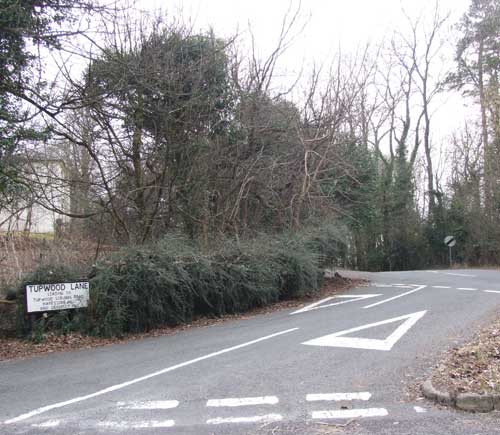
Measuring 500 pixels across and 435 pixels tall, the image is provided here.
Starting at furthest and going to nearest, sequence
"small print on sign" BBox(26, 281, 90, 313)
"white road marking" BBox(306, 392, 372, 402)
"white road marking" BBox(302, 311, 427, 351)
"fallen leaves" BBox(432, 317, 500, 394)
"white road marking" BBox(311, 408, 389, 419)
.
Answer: "small print on sign" BBox(26, 281, 90, 313)
"white road marking" BBox(302, 311, 427, 351)
"white road marking" BBox(306, 392, 372, 402)
"fallen leaves" BBox(432, 317, 500, 394)
"white road marking" BBox(311, 408, 389, 419)

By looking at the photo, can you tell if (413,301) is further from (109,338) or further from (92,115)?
(92,115)

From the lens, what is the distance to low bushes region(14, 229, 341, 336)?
35.5ft

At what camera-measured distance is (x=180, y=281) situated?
39.1ft

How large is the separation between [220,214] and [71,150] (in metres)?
5.37

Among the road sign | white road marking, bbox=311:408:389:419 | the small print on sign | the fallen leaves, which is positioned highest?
the road sign

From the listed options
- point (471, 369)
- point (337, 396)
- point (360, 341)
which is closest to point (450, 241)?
point (360, 341)

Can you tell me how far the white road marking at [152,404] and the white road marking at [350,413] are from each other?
1632 millimetres

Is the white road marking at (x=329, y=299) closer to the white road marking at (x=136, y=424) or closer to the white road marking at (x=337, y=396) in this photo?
the white road marking at (x=337, y=396)

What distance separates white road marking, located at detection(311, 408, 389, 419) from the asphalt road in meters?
0.01

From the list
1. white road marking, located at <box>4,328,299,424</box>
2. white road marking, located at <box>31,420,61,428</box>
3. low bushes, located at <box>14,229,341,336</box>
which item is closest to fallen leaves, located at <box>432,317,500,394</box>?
white road marking, located at <box>4,328,299,424</box>

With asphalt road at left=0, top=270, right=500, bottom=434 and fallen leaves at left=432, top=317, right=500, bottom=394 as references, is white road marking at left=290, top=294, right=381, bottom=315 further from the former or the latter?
fallen leaves at left=432, top=317, right=500, bottom=394

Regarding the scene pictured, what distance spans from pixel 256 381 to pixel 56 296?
5.82 meters

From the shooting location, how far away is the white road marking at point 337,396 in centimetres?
582

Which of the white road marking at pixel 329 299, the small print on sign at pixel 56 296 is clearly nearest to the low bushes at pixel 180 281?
the small print on sign at pixel 56 296
